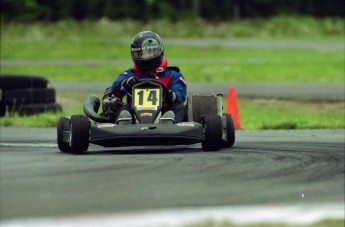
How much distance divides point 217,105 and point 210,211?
5117mm

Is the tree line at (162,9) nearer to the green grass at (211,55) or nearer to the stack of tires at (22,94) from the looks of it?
the green grass at (211,55)

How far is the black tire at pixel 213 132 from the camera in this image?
1077 centimetres

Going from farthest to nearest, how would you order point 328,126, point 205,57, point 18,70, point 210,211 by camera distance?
1. point 205,57
2. point 18,70
3. point 328,126
4. point 210,211

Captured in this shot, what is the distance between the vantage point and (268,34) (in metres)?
49.2

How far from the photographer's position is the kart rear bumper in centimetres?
1047

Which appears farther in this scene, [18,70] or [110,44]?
[110,44]

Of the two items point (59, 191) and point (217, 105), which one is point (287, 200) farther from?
point (217, 105)

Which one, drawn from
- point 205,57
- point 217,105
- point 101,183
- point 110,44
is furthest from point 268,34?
point 101,183

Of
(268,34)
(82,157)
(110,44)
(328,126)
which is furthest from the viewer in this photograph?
(268,34)

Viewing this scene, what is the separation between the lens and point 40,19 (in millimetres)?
54125

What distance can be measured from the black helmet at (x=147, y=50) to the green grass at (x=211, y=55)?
402 cm

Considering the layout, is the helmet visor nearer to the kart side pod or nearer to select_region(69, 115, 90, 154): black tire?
the kart side pod

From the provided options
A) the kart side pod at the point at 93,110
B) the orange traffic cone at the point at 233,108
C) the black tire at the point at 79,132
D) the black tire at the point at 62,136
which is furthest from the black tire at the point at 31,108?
the black tire at the point at 79,132

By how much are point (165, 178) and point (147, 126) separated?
2.19m
